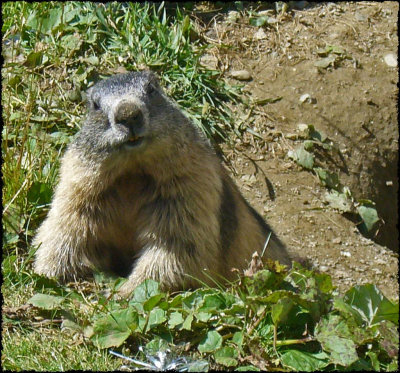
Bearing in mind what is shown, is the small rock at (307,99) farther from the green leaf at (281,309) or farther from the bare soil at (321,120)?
the green leaf at (281,309)

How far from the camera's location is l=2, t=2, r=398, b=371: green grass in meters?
4.45

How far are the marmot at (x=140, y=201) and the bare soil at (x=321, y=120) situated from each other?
2084 millimetres

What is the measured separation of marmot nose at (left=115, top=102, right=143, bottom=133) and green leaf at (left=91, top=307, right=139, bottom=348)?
48.5 inches

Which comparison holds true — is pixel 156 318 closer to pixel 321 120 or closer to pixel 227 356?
pixel 227 356

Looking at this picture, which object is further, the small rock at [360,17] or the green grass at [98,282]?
the small rock at [360,17]

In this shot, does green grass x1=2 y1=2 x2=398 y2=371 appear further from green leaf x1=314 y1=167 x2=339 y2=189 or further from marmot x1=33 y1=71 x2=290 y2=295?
green leaf x1=314 y1=167 x2=339 y2=189

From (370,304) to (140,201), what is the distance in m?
1.90

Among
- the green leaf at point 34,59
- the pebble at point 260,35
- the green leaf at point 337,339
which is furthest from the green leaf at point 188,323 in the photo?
the pebble at point 260,35

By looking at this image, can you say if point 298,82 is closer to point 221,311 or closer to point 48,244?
point 48,244

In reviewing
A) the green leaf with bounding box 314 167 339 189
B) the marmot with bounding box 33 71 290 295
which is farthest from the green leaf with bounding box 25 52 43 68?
the green leaf with bounding box 314 167 339 189

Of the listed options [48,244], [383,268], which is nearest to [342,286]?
[383,268]

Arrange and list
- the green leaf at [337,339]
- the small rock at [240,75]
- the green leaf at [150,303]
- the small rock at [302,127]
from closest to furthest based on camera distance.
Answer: the green leaf at [337,339] → the green leaf at [150,303] → the small rock at [302,127] → the small rock at [240,75]

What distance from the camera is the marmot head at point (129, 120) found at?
5.08 meters

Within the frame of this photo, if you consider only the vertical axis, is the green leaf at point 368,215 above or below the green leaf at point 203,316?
above
